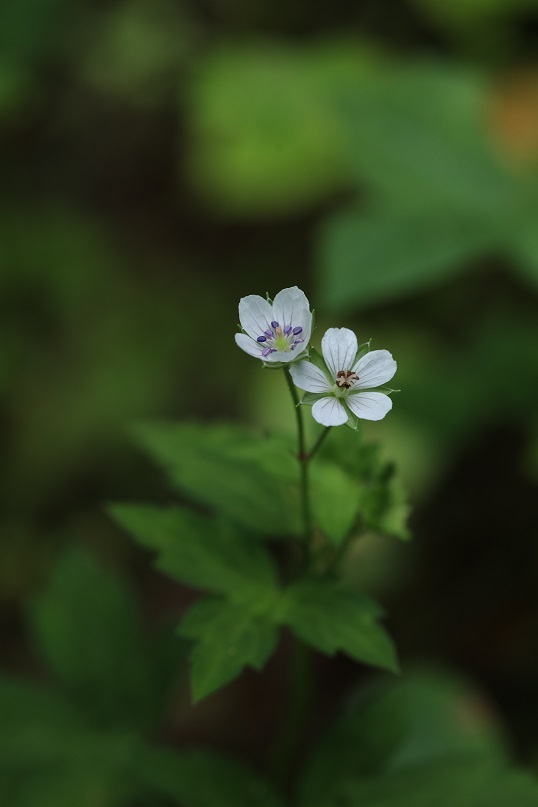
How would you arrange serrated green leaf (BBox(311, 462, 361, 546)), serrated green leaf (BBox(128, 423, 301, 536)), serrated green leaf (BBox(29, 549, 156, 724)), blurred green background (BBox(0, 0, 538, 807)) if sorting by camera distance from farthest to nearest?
1. blurred green background (BBox(0, 0, 538, 807))
2. serrated green leaf (BBox(29, 549, 156, 724))
3. serrated green leaf (BBox(128, 423, 301, 536))
4. serrated green leaf (BBox(311, 462, 361, 546))

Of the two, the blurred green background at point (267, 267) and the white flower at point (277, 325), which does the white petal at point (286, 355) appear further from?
the blurred green background at point (267, 267)

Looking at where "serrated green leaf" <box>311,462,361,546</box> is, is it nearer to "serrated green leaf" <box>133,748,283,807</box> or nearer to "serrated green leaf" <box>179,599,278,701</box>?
"serrated green leaf" <box>179,599,278,701</box>

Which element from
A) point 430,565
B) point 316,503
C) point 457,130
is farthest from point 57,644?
point 457,130

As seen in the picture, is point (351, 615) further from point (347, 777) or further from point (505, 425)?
point (505, 425)

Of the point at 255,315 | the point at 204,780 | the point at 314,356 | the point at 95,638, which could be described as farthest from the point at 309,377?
the point at 95,638

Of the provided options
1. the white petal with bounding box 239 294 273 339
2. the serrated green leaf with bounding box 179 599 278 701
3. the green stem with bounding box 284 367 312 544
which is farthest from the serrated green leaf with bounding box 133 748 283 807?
the white petal with bounding box 239 294 273 339
